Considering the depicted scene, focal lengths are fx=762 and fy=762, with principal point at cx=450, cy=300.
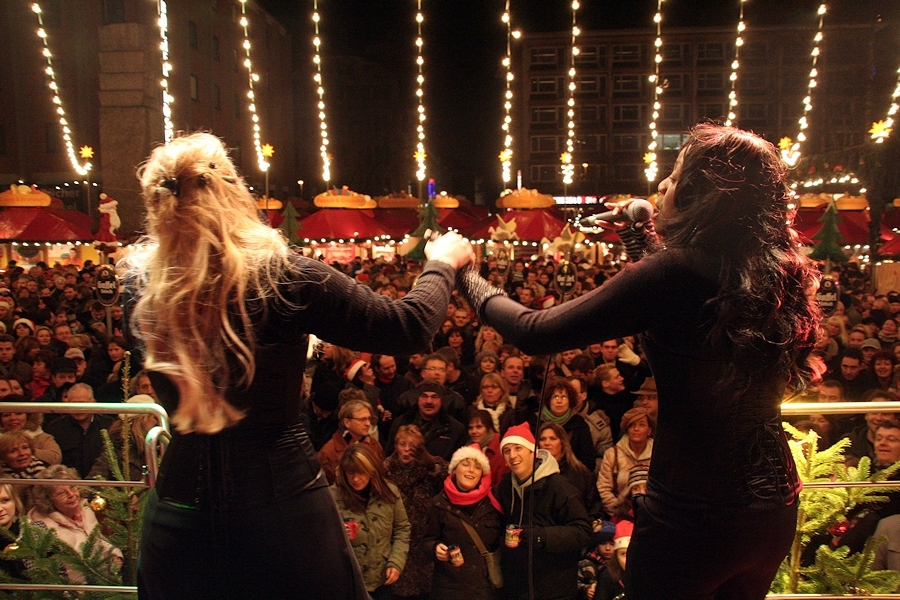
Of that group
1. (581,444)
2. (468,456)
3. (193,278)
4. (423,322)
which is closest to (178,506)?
(193,278)

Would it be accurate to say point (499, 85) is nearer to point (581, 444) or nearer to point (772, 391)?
point (581, 444)

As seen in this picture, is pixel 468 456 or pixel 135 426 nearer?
pixel 468 456

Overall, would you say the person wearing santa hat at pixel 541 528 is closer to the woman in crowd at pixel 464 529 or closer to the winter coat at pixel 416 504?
the woman in crowd at pixel 464 529

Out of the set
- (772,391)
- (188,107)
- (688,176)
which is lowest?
(772,391)

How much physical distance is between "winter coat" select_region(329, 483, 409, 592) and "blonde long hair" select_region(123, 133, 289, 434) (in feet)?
8.47

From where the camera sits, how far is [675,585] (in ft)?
5.61

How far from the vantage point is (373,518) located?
415 cm

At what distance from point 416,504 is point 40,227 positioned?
14.7 meters

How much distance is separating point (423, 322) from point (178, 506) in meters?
0.70

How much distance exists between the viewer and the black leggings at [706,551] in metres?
1.68

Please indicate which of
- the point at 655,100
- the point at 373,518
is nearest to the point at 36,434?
the point at 373,518

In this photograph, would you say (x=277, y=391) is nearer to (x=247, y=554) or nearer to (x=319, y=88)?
(x=247, y=554)

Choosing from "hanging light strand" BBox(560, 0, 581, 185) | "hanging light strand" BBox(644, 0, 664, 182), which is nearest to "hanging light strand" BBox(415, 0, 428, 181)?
"hanging light strand" BBox(560, 0, 581, 185)

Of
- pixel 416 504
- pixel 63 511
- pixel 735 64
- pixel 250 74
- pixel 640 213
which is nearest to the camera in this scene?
pixel 640 213
